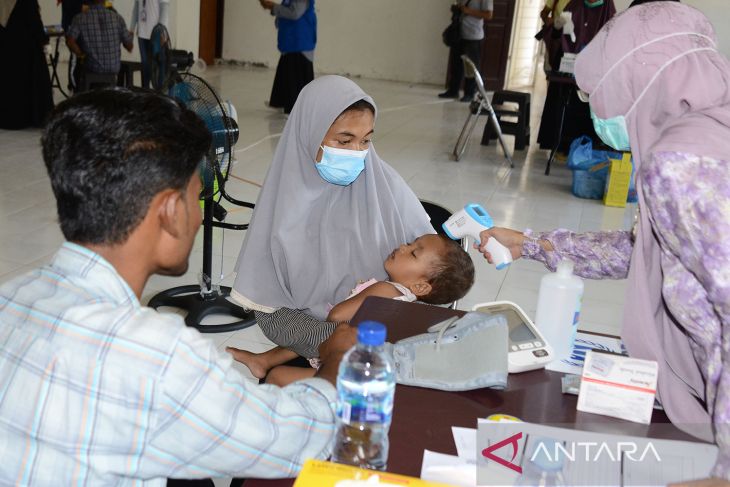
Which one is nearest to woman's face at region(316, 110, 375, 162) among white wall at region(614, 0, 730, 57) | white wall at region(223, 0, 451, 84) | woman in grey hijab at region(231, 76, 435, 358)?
woman in grey hijab at region(231, 76, 435, 358)

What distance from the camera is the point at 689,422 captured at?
141 cm

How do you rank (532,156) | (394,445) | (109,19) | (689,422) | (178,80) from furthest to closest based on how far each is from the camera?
(532,156), (109,19), (178,80), (689,422), (394,445)

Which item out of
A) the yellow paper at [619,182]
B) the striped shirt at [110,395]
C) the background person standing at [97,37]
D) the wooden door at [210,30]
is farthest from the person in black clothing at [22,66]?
the striped shirt at [110,395]

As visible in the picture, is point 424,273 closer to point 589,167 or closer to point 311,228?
point 311,228

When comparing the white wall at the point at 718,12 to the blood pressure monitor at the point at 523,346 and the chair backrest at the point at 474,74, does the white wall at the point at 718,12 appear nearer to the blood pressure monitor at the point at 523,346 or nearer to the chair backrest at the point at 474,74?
the chair backrest at the point at 474,74

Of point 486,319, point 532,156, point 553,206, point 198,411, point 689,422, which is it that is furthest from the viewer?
point 532,156

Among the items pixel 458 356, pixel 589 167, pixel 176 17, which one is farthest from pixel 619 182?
pixel 176 17

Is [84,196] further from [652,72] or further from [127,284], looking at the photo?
[652,72]

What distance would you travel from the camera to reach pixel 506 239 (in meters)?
2.14

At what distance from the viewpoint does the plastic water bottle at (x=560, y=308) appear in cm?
169

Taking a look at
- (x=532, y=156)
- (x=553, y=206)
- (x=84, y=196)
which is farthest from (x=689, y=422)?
(x=532, y=156)

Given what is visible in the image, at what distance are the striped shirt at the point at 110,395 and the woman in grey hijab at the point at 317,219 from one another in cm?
121

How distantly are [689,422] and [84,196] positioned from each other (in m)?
1.15

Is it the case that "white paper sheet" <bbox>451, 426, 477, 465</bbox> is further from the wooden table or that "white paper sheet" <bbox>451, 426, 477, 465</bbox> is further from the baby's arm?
the baby's arm
